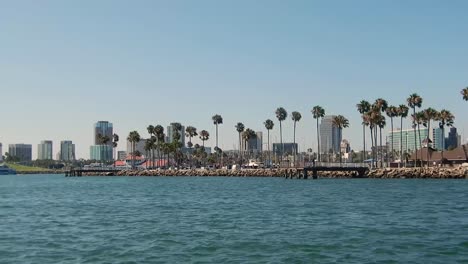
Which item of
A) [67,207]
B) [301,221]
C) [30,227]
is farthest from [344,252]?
[67,207]

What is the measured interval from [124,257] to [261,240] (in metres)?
8.20

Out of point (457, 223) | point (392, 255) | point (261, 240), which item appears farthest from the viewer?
point (457, 223)

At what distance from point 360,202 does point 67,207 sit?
29.1 m

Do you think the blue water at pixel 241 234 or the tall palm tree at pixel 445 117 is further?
the tall palm tree at pixel 445 117

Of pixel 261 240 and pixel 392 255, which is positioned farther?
pixel 261 240

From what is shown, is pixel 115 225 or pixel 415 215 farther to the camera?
pixel 415 215

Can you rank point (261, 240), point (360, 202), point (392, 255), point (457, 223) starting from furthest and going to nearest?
1. point (360, 202)
2. point (457, 223)
3. point (261, 240)
4. point (392, 255)

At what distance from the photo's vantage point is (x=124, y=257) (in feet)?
90.6

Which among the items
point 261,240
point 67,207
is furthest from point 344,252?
point 67,207

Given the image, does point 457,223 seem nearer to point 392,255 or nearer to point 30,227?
point 392,255

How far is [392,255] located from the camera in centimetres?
2745

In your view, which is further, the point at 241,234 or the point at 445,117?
the point at 445,117

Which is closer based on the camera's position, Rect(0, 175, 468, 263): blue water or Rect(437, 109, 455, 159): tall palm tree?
Rect(0, 175, 468, 263): blue water

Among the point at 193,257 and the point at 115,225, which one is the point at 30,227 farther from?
the point at 193,257
